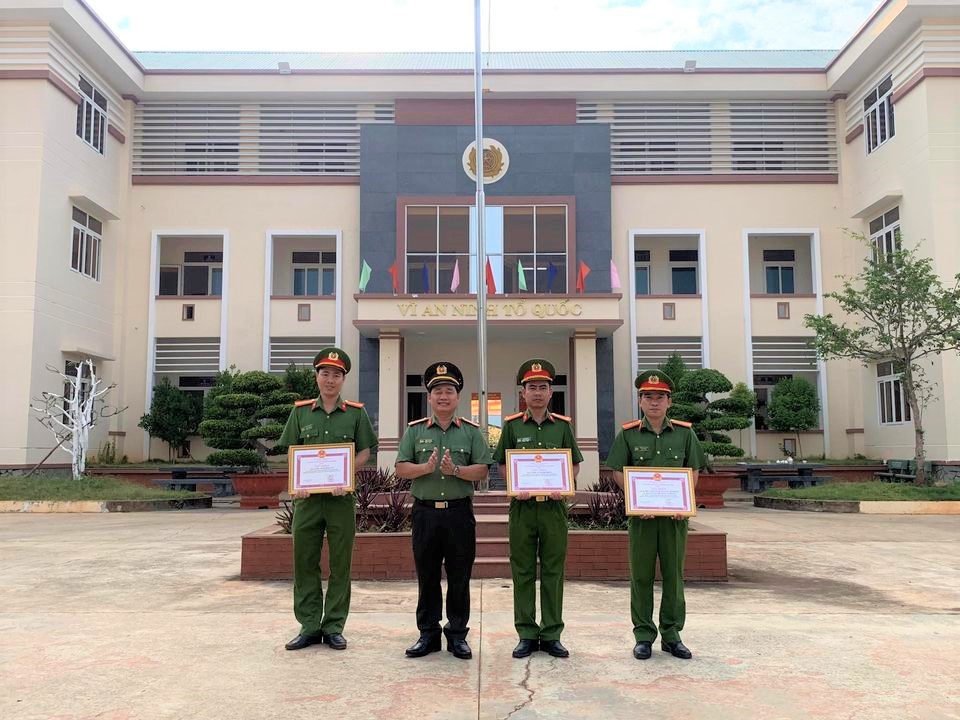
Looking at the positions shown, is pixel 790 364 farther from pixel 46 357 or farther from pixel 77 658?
pixel 77 658

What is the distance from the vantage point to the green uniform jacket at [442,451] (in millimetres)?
4973

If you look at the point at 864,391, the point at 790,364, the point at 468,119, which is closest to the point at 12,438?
the point at 468,119

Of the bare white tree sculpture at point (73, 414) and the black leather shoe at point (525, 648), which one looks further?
the bare white tree sculpture at point (73, 414)

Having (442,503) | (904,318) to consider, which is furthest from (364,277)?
(442,503)

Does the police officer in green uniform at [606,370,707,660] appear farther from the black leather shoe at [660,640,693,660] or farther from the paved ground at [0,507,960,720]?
the paved ground at [0,507,960,720]

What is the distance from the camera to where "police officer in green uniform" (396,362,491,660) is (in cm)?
492

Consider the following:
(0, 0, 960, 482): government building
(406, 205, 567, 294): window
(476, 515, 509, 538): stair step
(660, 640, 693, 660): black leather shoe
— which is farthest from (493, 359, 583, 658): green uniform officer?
(406, 205, 567, 294): window

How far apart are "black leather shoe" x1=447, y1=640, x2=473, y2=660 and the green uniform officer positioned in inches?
10.9

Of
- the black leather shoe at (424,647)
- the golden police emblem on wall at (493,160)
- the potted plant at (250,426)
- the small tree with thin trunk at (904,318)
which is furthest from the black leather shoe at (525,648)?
the golden police emblem on wall at (493,160)

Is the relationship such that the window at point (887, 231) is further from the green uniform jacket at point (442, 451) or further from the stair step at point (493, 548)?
the green uniform jacket at point (442, 451)

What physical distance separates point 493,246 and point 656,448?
56.7 ft

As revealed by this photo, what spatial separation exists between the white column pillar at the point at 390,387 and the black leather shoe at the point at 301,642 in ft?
45.4

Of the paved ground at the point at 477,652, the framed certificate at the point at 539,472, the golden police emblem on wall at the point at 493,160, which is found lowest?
the paved ground at the point at 477,652

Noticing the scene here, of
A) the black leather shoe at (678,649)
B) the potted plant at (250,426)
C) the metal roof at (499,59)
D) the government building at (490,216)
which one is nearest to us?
the black leather shoe at (678,649)
